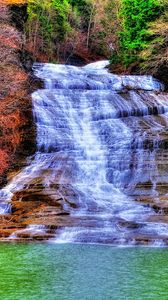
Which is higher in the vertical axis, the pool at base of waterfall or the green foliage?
the green foliage

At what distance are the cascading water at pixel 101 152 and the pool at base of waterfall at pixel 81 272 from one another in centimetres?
162

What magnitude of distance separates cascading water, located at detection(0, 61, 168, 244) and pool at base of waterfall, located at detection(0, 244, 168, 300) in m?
1.62

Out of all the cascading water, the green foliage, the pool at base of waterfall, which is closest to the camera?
the pool at base of waterfall

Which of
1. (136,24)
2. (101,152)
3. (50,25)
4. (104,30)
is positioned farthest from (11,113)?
(104,30)

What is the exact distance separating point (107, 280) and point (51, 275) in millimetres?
1265

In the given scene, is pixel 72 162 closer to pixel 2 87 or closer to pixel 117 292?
pixel 2 87

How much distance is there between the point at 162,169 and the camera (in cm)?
2169

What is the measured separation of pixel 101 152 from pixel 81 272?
13.7 meters

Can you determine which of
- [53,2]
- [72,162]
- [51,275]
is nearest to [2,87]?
[72,162]

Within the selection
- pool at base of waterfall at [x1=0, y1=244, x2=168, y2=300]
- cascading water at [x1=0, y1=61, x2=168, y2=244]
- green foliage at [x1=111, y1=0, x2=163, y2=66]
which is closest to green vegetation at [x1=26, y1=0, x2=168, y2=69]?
green foliage at [x1=111, y1=0, x2=163, y2=66]

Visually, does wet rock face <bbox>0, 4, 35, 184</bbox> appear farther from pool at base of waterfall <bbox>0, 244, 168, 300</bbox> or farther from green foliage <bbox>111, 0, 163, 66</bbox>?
green foliage <bbox>111, 0, 163, 66</bbox>

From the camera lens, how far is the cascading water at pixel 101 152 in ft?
53.7

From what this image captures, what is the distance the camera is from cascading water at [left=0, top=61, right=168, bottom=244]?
16.4m

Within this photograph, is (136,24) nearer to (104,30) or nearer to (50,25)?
(50,25)
